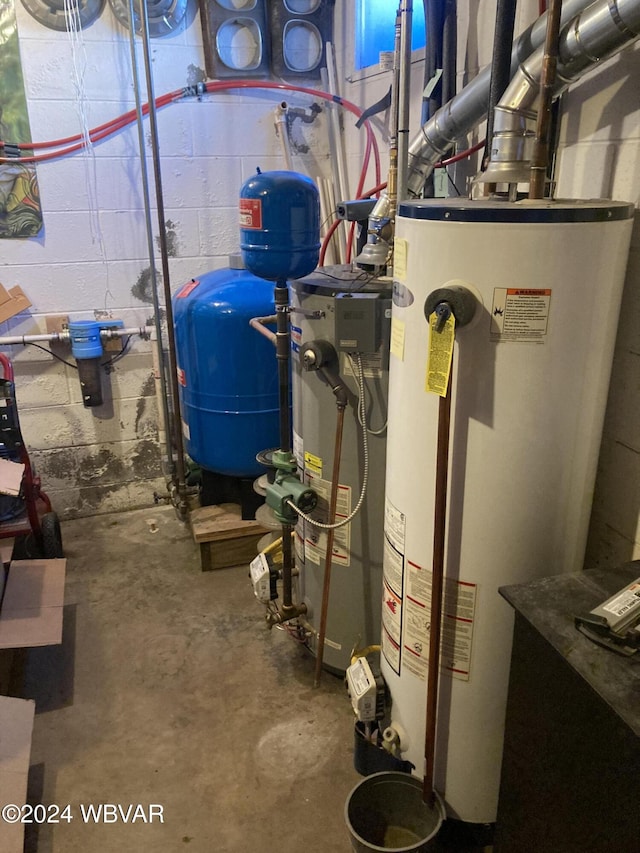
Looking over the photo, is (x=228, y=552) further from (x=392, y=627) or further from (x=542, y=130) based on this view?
(x=542, y=130)

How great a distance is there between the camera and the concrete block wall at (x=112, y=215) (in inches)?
96.9

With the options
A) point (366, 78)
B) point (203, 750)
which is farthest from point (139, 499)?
point (366, 78)

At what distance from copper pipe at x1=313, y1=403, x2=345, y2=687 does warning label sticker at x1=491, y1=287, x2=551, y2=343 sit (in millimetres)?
575

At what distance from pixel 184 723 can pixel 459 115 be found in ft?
5.75

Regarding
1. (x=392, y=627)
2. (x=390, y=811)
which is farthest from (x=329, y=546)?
(x=390, y=811)

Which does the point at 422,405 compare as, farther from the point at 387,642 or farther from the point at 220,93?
the point at 220,93

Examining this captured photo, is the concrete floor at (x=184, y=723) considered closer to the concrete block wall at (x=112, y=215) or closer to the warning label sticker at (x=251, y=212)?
the concrete block wall at (x=112, y=215)

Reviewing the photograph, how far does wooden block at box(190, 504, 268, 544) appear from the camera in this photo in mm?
2473

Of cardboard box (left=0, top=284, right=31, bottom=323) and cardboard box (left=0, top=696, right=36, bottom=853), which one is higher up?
cardboard box (left=0, top=284, right=31, bottom=323)

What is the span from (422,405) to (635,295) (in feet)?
1.55

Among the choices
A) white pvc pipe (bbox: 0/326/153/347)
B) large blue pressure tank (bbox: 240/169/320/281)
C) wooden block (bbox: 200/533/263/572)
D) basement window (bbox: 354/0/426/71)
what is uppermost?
basement window (bbox: 354/0/426/71)

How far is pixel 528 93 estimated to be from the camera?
1.20 meters

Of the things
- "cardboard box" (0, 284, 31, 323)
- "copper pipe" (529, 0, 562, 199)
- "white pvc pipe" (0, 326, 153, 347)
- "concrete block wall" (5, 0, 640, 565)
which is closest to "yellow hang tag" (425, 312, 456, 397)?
"copper pipe" (529, 0, 562, 199)

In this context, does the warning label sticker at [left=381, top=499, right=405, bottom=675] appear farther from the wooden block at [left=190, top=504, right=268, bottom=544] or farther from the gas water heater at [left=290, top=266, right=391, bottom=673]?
the wooden block at [left=190, top=504, right=268, bottom=544]
